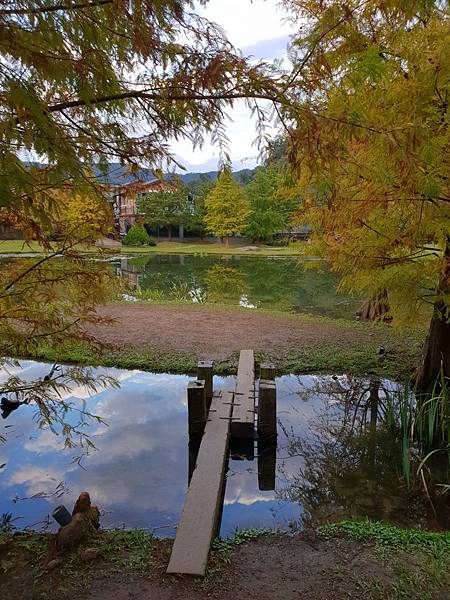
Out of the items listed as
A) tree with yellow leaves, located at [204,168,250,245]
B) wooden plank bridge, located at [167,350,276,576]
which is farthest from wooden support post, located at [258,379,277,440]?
tree with yellow leaves, located at [204,168,250,245]

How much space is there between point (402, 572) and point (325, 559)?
0.51 m

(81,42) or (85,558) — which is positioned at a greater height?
(81,42)

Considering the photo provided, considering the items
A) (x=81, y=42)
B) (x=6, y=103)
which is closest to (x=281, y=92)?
(x=81, y=42)

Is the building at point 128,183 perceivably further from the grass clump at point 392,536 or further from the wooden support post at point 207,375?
the wooden support post at point 207,375

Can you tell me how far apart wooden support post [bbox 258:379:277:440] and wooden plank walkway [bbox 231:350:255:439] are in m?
0.12

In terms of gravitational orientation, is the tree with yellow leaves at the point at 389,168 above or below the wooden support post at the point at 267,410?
above

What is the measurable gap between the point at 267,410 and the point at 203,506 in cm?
197

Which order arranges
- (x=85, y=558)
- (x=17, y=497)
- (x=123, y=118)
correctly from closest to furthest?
1. (x=123, y=118)
2. (x=85, y=558)
3. (x=17, y=497)

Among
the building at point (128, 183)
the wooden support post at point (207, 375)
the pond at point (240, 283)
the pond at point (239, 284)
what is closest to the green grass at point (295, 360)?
the wooden support post at point (207, 375)

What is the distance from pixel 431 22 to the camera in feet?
15.3

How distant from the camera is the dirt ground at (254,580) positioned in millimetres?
2807

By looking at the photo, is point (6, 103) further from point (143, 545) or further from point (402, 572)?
point (402, 572)

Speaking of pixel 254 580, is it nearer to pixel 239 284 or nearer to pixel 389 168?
pixel 389 168

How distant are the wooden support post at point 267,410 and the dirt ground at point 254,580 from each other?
214cm
